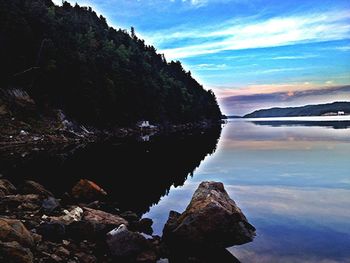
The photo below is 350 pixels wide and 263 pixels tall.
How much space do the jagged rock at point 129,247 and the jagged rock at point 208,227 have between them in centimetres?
132

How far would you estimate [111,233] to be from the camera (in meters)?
11.3

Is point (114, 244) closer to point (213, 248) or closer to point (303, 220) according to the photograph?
point (213, 248)

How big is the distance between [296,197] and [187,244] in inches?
379

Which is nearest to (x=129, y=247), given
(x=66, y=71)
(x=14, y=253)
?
(x=14, y=253)

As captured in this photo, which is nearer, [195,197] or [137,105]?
[195,197]

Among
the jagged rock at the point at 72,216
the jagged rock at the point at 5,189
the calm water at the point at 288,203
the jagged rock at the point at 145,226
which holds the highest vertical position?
the jagged rock at the point at 5,189

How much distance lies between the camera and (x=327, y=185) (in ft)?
73.2

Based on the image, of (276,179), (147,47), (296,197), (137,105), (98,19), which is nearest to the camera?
(296,197)

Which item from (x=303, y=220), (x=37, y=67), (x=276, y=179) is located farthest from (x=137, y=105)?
(x=303, y=220)

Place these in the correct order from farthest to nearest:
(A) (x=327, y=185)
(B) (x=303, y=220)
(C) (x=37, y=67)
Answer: (C) (x=37, y=67), (A) (x=327, y=185), (B) (x=303, y=220)

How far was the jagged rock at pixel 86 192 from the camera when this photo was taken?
701 inches

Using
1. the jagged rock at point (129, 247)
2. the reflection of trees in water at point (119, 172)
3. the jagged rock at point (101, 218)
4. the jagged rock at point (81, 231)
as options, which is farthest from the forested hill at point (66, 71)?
the jagged rock at point (129, 247)

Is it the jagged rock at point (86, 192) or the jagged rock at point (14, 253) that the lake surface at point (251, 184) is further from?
the jagged rock at point (14, 253)

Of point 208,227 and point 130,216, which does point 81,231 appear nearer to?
point 130,216
